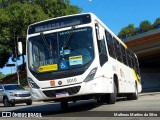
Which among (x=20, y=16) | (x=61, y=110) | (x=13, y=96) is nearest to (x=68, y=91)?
Answer: (x=61, y=110)

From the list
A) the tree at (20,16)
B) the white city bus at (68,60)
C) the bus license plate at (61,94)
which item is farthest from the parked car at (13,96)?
the tree at (20,16)

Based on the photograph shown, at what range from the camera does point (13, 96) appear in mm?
24000

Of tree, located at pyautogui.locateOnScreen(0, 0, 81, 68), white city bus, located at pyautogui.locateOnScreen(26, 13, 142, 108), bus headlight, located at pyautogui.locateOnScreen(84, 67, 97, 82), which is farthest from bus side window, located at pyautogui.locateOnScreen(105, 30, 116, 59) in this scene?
tree, located at pyautogui.locateOnScreen(0, 0, 81, 68)

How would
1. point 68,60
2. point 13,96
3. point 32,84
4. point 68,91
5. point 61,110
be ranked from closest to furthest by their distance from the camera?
point 68,91 → point 68,60 → point 32,84 → point 61,110 → point 13,96

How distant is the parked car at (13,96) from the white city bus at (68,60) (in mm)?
10973

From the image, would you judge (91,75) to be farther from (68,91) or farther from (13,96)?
(13,96)

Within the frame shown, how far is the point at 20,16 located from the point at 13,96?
29687 millimetres

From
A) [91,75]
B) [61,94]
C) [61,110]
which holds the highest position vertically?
[91,75]

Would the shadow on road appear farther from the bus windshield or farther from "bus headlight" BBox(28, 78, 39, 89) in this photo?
the bus windshield

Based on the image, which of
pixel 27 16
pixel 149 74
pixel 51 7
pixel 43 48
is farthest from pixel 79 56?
pixel 149 74

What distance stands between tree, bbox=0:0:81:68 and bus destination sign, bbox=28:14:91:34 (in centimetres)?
3744

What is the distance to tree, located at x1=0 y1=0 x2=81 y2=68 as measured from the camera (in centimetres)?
5209

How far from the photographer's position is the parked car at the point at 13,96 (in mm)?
23969

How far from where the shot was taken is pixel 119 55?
17.9 meters
